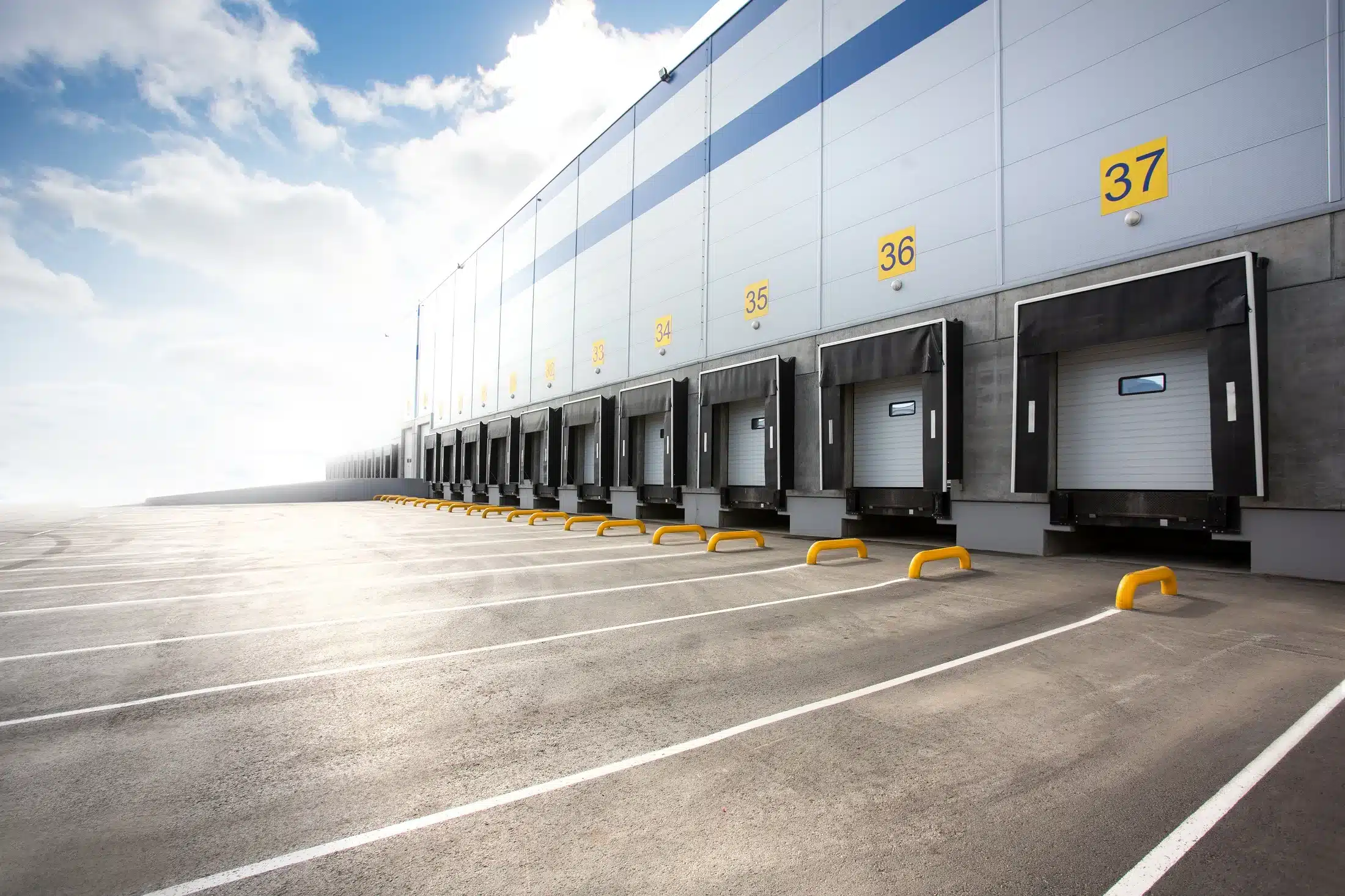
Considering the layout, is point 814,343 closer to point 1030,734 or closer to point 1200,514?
point 1200,514

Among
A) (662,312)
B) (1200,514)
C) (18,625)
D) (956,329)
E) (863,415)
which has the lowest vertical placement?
(18,625)

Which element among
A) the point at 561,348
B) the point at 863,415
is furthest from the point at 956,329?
the point at 561,348

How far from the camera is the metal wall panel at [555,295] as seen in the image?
2075cm

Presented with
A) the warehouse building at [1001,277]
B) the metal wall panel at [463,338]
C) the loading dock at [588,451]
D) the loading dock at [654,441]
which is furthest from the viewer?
the metal wall panel at [463,338]

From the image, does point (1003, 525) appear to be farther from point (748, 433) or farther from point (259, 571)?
point (259, 571)

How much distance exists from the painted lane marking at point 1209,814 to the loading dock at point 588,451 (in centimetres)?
1535

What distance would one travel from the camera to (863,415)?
35.7ft

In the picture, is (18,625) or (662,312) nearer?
(18,625)

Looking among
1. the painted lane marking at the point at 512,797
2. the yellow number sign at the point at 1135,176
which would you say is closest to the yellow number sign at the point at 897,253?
the yellow number sign at the point at 1135,176

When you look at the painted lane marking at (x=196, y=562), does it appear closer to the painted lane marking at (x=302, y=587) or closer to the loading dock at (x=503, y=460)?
the painted lane marking at (x=302, y=587)

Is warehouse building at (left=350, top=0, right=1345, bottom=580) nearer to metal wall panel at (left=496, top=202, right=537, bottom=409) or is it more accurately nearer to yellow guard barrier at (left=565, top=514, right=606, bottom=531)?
yellow guard barrier at (left=565, top=514, right=606, bottom=531)

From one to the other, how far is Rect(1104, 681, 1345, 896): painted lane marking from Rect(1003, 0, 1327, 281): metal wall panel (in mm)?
6289

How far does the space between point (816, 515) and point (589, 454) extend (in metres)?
9.83

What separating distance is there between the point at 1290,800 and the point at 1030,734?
0.78 metres
